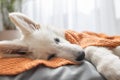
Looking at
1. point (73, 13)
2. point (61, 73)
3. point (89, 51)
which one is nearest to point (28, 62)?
point (61, 73)

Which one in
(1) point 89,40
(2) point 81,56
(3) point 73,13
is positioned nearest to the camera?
(2) point 81,56

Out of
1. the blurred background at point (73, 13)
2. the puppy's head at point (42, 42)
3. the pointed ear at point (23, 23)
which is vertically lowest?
the blurred background at point (73, 13)

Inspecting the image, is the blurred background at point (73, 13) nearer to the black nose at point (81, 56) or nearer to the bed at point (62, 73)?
the black nose at point (81, 56)

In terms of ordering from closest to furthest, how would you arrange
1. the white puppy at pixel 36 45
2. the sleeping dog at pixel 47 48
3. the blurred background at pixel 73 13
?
the sleeping dog at pixel 47 48, the white puppy at pixel 36 45, the blurred background at pixel 73 13

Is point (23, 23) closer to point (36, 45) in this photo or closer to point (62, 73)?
point (36, 45)

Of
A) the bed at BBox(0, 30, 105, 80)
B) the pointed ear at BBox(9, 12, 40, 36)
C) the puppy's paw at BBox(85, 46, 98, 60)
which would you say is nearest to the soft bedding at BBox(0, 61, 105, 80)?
the bed at BBox(0, 30, 105, 80)

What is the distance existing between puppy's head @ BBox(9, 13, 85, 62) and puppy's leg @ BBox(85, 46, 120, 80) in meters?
0.05

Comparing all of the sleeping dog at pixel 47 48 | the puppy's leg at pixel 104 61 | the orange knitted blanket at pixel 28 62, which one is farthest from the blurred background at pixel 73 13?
the puppy's leg at pixel 104 61

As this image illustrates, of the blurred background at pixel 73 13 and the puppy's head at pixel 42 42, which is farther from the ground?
the puppy's head at pixel 42 42

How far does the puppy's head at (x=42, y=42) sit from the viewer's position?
1.05m

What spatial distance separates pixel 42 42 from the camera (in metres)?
1.12

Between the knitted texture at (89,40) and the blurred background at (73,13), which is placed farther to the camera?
the blurred background at (73,13)

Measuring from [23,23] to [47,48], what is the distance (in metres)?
0.16

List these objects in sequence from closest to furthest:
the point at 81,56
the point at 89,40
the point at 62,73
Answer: the point at 62,73
the point at 81,56
the point at 89,40
